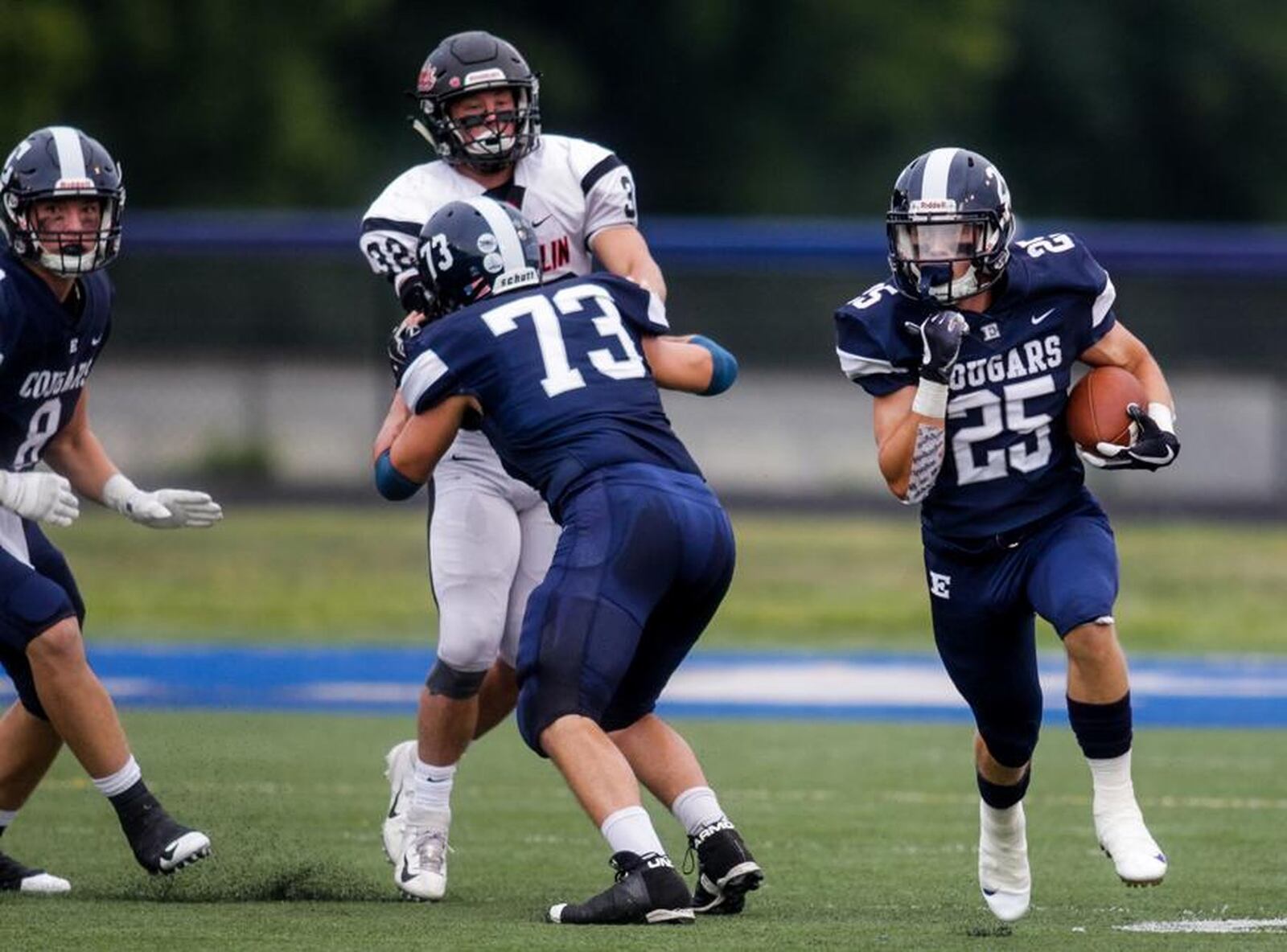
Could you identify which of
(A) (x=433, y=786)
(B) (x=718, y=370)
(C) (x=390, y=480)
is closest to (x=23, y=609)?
(C) (x=390, y=480)

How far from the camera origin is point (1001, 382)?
500 centimetres

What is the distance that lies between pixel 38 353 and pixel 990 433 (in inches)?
86.6

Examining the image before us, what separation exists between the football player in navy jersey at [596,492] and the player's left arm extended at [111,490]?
0.80 meters

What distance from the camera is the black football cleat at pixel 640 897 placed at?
185 inches

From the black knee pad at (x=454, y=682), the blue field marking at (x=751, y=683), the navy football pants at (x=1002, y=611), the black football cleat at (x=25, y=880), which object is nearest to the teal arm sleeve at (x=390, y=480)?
the black knee pad at (x=454, y=682)

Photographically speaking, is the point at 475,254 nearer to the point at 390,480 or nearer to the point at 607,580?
the point at 390,480

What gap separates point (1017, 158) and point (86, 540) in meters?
15.7

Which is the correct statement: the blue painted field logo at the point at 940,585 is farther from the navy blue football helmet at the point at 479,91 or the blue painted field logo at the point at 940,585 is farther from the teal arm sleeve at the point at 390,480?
the navy blue football helmet at the point at 479,91

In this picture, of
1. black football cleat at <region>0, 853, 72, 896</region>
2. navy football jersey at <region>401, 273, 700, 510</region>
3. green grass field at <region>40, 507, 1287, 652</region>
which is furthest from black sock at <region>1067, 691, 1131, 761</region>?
green grass field at <region>40, 507, 1287, 652</region>

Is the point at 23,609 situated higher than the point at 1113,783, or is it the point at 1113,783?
the point at 23,609

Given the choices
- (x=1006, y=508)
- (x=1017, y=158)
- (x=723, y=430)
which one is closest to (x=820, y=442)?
(x=723, y=430)

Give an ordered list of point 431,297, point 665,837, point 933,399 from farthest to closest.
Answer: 1. point 665,837
2. point 431,297
3. point 933,399

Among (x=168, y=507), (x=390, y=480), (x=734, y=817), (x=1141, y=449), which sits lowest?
(x=734, y=817)

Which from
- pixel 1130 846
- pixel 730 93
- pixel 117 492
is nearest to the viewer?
pixel 1130 846
